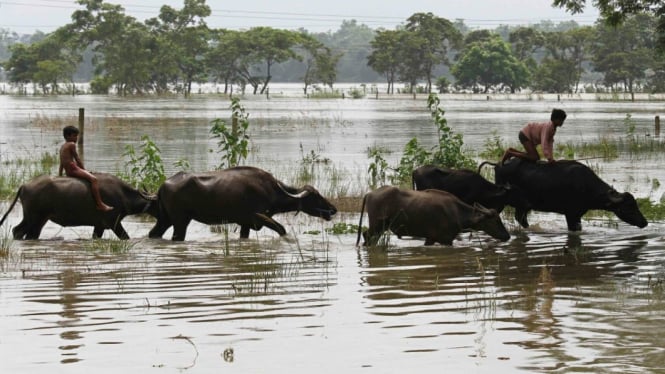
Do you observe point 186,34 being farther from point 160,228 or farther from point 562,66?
point 160,228

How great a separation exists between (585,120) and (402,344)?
4720 centimetres

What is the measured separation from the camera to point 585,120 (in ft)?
174

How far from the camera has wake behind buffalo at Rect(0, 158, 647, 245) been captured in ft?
40.1

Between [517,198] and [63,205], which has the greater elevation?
[517,198]

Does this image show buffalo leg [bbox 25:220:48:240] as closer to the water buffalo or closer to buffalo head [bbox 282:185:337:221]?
buffalo head [bbox 282:185:337:221]

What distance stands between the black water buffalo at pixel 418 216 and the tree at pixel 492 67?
102 m

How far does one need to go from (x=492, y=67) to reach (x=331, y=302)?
352 ft

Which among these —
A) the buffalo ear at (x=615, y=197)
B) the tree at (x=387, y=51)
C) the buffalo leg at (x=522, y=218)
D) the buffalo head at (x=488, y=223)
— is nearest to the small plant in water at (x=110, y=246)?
the buffalo head at (x=488, y=223)

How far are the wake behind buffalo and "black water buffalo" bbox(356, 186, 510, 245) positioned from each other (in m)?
0.01

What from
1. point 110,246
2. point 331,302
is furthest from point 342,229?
point 331,302

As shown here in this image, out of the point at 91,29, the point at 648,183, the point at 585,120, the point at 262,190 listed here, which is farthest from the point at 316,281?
the point at 91,29

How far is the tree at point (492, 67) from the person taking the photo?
113m

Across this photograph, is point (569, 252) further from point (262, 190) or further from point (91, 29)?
point (91, 29)

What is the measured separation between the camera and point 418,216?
12.2 meters
